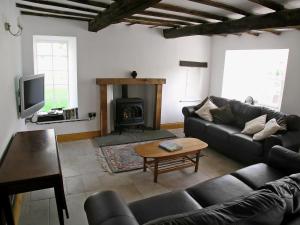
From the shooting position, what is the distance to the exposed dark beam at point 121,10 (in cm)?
220

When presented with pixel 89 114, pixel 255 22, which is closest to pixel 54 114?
pixel 89 114

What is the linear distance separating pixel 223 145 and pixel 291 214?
2621 millimetres

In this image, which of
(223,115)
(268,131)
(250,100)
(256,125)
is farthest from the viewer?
(250,100)

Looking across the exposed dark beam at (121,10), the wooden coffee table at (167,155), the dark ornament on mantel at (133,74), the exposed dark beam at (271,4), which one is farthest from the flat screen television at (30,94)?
the exposed dark beam at (271,4)

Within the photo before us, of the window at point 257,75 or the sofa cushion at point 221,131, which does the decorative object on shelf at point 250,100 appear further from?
the sofa cushion at point 221,131

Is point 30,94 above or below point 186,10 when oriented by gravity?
below

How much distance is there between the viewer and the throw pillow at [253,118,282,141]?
11.6 ft

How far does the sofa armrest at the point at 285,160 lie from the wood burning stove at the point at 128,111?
3.00 m

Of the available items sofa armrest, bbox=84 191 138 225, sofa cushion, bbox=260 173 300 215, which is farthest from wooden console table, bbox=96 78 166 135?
sofa cushion, bbox=260 173 300 215

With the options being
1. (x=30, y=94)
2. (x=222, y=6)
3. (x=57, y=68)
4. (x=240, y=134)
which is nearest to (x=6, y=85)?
(x=30, y=94)

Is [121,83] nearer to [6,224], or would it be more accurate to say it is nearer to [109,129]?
[109,129]

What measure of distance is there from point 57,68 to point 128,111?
1.68m

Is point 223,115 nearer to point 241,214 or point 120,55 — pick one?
point 120,55

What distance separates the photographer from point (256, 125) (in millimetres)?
3889
